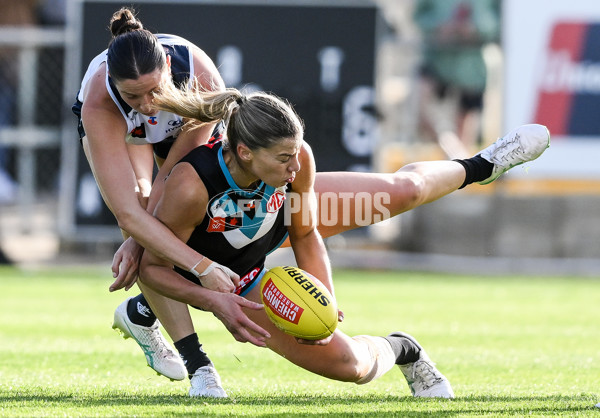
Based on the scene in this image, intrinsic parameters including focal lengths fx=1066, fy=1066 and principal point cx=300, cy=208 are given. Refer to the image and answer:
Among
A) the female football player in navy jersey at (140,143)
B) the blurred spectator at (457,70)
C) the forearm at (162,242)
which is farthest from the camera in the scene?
the blurred spectator at (457,70)

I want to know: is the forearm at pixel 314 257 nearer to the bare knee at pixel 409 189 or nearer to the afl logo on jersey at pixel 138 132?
the bare knee at pixel 409 189

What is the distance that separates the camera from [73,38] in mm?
12992

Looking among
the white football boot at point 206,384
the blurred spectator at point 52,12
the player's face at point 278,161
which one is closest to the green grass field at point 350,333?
the white football boot at point 206,384

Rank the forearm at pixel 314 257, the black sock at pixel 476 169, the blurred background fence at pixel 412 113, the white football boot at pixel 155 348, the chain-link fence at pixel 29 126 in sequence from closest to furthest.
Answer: the forearm at pixel 314 257, the white football boot at pixel 155 348, the black sock at pixel 476 169, the blurred background fence at pixel 412 113, the chain-link fence at pixel 29 126

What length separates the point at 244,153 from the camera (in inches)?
179

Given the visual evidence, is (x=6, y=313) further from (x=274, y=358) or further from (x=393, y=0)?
(x=393, y=0)

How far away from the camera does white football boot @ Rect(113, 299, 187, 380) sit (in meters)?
5.31

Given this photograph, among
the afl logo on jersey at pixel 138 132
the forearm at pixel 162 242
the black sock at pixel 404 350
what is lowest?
the black sock at pixel 404 350

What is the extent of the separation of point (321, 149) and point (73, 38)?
3312 mm

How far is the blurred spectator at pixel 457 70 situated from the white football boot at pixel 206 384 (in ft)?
30.4

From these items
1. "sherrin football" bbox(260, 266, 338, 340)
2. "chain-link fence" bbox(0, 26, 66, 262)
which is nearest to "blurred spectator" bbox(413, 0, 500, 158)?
"chain-link fence" bbox(0, 26, 66, 262)

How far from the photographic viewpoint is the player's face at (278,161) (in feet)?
14.7

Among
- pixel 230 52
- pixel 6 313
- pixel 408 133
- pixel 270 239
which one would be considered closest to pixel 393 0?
pixel 408 133

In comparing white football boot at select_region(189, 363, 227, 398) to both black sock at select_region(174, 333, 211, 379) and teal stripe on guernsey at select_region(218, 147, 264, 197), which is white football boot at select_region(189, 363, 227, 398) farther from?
teal stripe on guernsey at select_region(218, 147, 264, 197)
